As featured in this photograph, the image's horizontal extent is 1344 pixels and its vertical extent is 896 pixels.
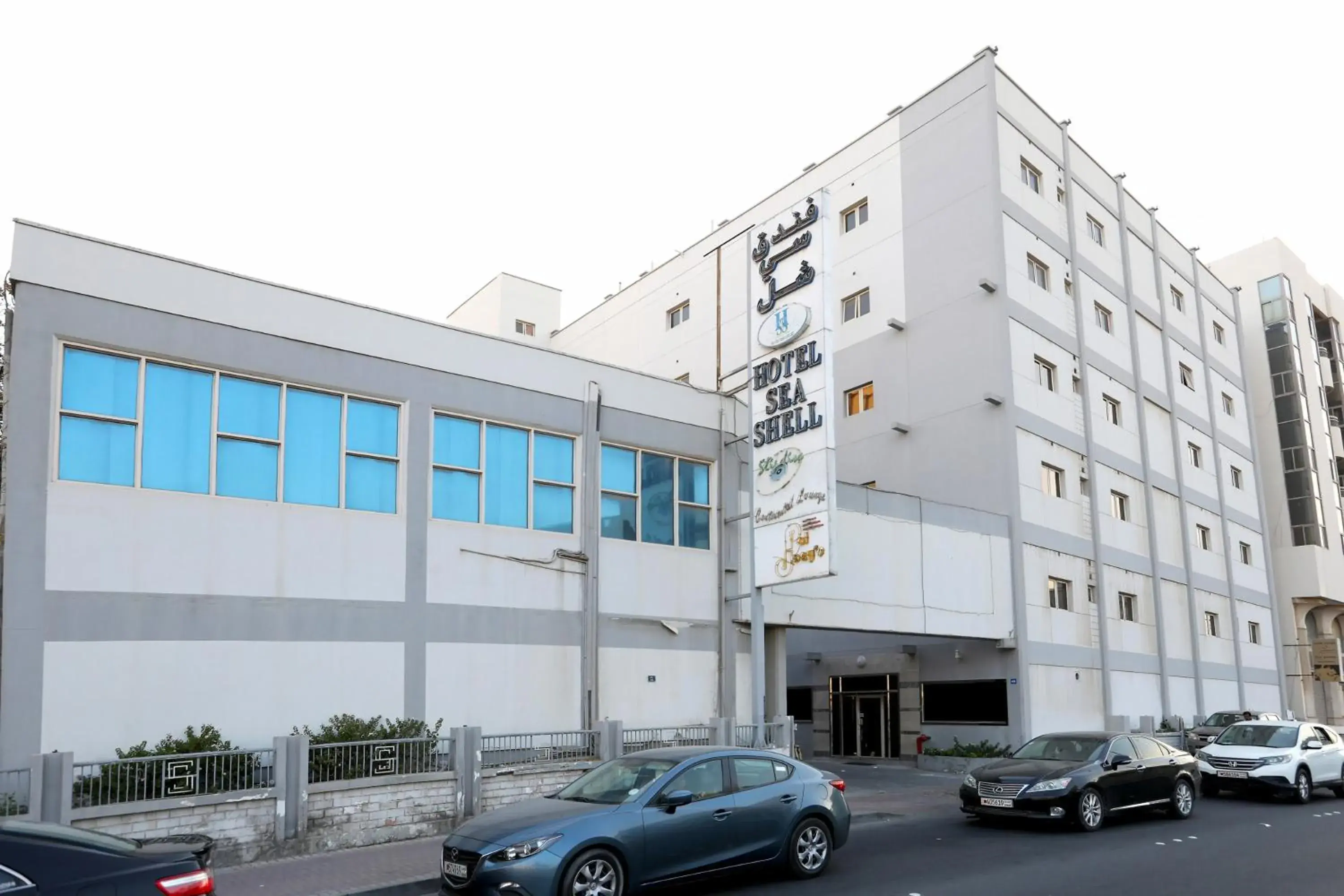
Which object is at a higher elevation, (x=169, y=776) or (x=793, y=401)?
(x=793, y=401)

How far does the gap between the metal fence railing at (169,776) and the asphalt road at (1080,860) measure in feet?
19.0

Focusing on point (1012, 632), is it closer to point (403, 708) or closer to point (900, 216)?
point (900, 216)

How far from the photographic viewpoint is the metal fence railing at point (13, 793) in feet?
37.9

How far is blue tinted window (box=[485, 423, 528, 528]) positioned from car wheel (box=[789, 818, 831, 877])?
829 centimetres

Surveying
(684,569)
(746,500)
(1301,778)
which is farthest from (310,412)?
(1301,778)

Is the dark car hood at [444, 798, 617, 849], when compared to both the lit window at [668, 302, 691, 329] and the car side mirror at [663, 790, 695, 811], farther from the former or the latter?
the lit window at [668, 302, 691, 329]

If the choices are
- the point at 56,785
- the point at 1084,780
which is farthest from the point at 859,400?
the point at 56,785

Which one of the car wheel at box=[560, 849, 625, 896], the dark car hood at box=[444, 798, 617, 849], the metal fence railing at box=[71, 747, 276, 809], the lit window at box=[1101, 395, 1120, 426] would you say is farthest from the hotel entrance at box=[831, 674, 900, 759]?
the car wheel at box=[560, 849, 625, 896]

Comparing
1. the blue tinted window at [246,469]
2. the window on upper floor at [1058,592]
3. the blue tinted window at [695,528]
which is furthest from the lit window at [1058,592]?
the blue tinted window at [246,469]

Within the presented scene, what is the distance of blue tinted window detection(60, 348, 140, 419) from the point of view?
14211 mm

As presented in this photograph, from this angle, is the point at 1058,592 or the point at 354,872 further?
the point at 1058,592

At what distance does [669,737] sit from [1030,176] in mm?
21603

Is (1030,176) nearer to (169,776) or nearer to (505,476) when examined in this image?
(505,476)

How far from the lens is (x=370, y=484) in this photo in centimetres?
1673
